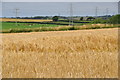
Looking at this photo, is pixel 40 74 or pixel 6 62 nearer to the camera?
pixel 40 74

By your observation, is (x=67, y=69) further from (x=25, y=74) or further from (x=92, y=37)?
(x=92, y=37)

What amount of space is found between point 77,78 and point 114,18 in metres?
43.4

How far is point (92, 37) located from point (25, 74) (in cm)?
781

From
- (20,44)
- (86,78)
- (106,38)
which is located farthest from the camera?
(106,38)

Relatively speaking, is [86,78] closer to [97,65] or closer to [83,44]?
[97,65]

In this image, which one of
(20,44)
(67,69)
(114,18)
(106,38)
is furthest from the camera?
(114,18)

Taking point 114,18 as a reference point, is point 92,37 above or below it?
below

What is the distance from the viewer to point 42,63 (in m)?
4.37

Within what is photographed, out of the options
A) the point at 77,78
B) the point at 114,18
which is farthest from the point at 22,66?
the point at 114,18

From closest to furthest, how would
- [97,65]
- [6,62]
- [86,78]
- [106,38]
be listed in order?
[86,78] → [97,65] → [6,62] → [106,38]

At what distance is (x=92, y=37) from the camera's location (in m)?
11.1

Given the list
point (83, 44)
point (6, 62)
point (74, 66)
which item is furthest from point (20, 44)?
point (74, 66)

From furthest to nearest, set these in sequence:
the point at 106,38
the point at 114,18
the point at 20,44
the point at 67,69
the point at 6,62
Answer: the point at 114,18 < the point at 106,38 < the point at 20,44 < the point at 6,62 < the point at 67,69

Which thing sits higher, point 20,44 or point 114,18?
point 114,18
